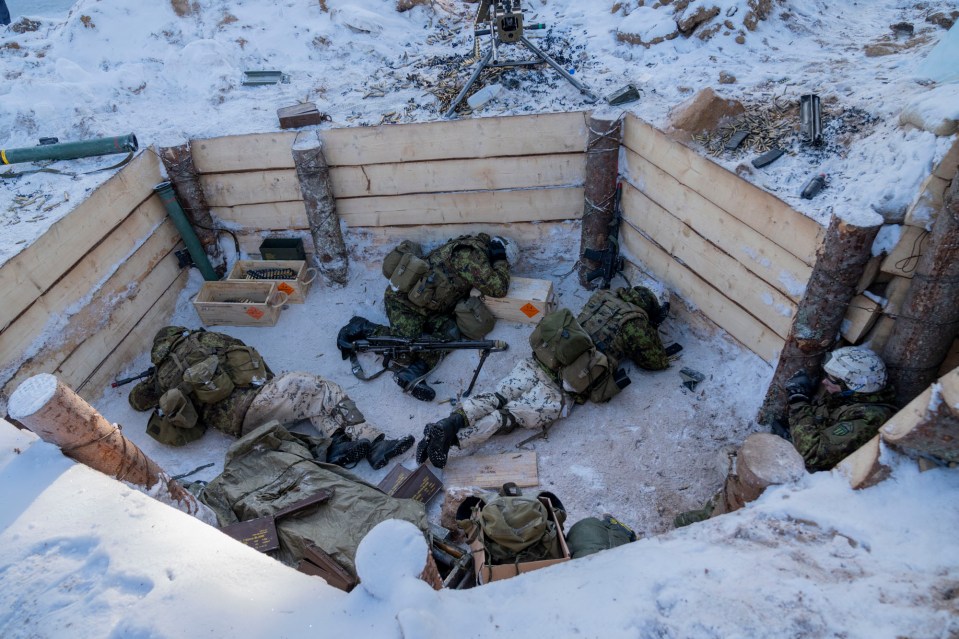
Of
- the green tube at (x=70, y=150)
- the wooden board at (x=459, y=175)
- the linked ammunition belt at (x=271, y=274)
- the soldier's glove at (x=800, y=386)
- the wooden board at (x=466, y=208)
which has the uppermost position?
the green tube at (x=70, y=150)

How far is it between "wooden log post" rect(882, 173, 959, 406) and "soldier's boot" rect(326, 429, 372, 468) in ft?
13.4

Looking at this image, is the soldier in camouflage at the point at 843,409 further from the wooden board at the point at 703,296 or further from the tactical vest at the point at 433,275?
the tactical vest at the point at 433,275

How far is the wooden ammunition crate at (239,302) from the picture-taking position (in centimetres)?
659

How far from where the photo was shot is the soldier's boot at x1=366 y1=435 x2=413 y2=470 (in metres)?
5.24

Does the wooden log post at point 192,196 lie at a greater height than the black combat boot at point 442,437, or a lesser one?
greater

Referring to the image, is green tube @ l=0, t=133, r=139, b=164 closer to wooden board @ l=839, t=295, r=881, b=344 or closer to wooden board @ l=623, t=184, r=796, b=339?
wooden board @ l=623, t=184, r=796, b=339

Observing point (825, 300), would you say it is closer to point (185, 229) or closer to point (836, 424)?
point (836, 424)

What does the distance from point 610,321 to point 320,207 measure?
3365 mm

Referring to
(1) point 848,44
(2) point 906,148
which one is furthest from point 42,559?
(1) point 848,44

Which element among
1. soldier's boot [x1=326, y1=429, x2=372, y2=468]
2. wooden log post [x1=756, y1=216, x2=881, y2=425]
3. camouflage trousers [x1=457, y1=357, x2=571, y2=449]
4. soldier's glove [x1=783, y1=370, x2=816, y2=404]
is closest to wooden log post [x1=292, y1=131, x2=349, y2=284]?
soldier's boot [x1=326, y1=429, x2=372, y2=468]

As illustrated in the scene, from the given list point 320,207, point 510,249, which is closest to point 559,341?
point 510,249

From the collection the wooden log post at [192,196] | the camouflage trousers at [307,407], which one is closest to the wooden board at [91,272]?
the wooden log post at [192,196]

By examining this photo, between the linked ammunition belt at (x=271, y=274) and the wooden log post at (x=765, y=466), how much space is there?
5383 millimetres

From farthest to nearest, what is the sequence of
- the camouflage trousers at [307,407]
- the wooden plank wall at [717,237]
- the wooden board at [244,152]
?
the wooden board at [244,152] → the camouflage trousers at [307,407] → the wooden plank wall at [717,237]
